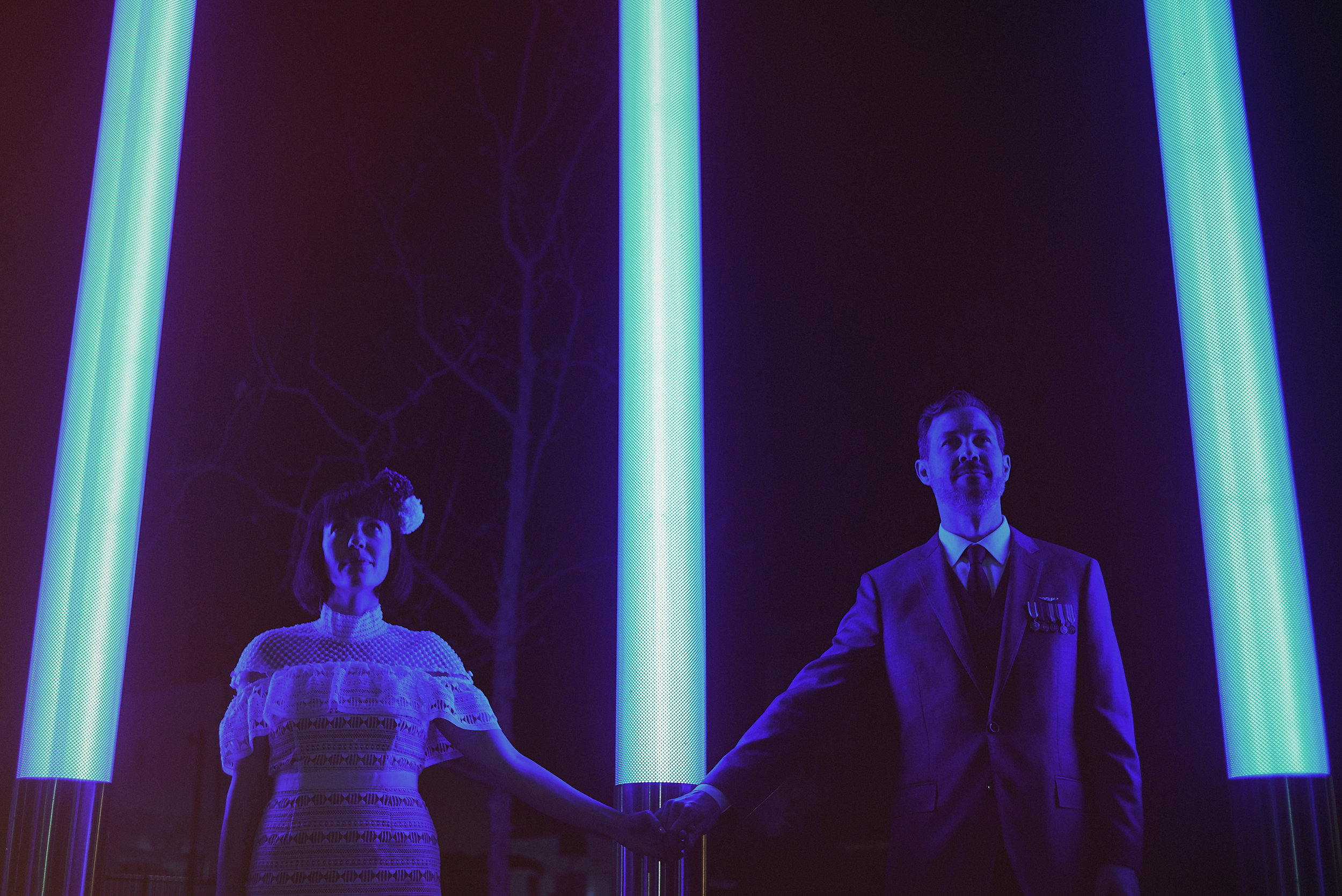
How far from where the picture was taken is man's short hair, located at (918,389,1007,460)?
2.88 metres

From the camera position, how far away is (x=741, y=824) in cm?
317

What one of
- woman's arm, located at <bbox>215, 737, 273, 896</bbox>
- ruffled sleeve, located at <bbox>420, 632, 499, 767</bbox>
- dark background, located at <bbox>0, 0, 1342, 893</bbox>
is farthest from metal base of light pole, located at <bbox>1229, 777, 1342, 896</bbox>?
woman's arm, located at <bbox>215, 737, 273, 896</bbox>

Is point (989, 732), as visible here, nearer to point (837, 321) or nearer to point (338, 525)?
point (837, 321)

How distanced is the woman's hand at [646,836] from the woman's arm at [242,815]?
32.0 inches

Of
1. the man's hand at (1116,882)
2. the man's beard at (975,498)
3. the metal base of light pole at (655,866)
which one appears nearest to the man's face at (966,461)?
the man's beard at (975,498)

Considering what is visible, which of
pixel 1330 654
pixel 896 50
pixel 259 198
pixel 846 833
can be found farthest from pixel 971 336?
pixel 259 198

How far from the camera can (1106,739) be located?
8.39ft

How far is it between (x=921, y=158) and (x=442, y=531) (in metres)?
1.85

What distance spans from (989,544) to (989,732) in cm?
45

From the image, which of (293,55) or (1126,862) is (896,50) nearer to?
(293,55)

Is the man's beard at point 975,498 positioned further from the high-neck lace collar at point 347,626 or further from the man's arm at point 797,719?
the high-neck lace collar at point 347,626

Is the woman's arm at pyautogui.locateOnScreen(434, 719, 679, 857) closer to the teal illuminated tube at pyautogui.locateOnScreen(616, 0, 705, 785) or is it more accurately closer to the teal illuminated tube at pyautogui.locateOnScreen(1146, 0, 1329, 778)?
the teal illuminated tube at pyautogui.locateOnScreen(616, 0, 705, 785)

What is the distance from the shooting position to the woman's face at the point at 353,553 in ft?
9.20

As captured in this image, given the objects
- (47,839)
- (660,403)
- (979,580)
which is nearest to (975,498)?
(979,580)
